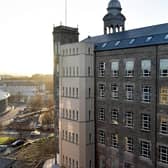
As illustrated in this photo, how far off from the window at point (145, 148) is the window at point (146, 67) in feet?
26.2

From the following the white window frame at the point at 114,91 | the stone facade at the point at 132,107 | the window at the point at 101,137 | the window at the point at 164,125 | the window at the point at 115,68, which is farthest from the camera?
the window at the point at 101,137

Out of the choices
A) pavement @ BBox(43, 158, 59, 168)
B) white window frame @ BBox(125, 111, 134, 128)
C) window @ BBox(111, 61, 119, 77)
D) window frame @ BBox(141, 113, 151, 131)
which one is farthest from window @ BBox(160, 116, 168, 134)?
pavement @ BBox(43, 158, 59, 168)

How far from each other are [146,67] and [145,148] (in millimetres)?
9552

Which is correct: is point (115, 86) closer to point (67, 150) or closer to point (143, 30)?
point (143, 30)

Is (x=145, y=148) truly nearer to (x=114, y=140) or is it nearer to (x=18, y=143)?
(x=114, y=140)

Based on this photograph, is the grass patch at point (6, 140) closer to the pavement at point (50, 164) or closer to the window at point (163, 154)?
the pavement at point (50, 164)

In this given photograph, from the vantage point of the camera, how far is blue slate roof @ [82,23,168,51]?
31656 millimetres

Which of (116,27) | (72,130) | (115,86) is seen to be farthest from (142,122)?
(116,27)

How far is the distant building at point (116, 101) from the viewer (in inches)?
1237

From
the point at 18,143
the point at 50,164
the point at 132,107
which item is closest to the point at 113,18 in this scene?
the point at 132,107

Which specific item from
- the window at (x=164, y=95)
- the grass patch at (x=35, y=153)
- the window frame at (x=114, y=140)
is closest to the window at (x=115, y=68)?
the window at (x=164, y=95)

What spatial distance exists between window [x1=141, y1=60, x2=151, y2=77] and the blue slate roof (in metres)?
2.06

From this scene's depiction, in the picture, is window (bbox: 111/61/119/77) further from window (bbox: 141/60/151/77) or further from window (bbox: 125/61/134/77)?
window (bbox: 141/60/151/77)

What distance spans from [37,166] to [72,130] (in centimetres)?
981
